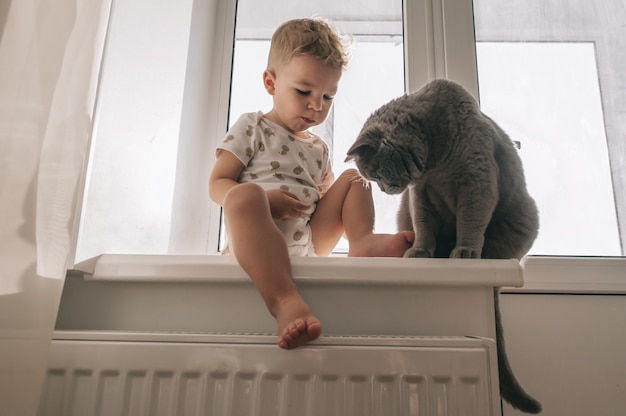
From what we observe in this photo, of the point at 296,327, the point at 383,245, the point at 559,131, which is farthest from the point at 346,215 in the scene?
the point at 559,131

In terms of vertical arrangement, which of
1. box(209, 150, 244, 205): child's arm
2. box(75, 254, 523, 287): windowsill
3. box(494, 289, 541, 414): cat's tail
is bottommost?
box(494, 289, 541, 414): cat's tail

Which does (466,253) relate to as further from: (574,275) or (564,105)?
(564,105)

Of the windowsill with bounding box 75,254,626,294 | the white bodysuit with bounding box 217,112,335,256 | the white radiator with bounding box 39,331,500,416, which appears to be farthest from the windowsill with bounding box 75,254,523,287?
the white bodysuit with bounding box 217,112,335,256

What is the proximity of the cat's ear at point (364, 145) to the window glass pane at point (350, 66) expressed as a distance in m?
0.38

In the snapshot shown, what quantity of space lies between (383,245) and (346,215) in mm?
138

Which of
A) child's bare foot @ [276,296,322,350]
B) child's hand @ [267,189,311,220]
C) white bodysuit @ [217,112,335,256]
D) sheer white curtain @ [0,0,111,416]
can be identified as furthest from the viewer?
white bodysuit @ [217,112,335,256]

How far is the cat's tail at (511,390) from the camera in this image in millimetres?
707

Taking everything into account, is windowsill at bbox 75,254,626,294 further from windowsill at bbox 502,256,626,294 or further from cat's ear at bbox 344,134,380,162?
windowsill at bbox 502,256,626,294

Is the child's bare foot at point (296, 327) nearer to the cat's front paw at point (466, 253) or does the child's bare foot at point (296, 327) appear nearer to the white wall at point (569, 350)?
the cat's front paw at point (466, 253)

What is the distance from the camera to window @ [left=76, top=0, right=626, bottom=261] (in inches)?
41.7

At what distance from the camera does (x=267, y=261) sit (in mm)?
670

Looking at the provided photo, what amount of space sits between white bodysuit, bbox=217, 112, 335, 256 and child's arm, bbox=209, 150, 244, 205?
0.5 inches

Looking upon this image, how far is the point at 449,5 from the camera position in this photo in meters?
1.27

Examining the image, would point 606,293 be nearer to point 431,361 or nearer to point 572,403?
point 572,403
